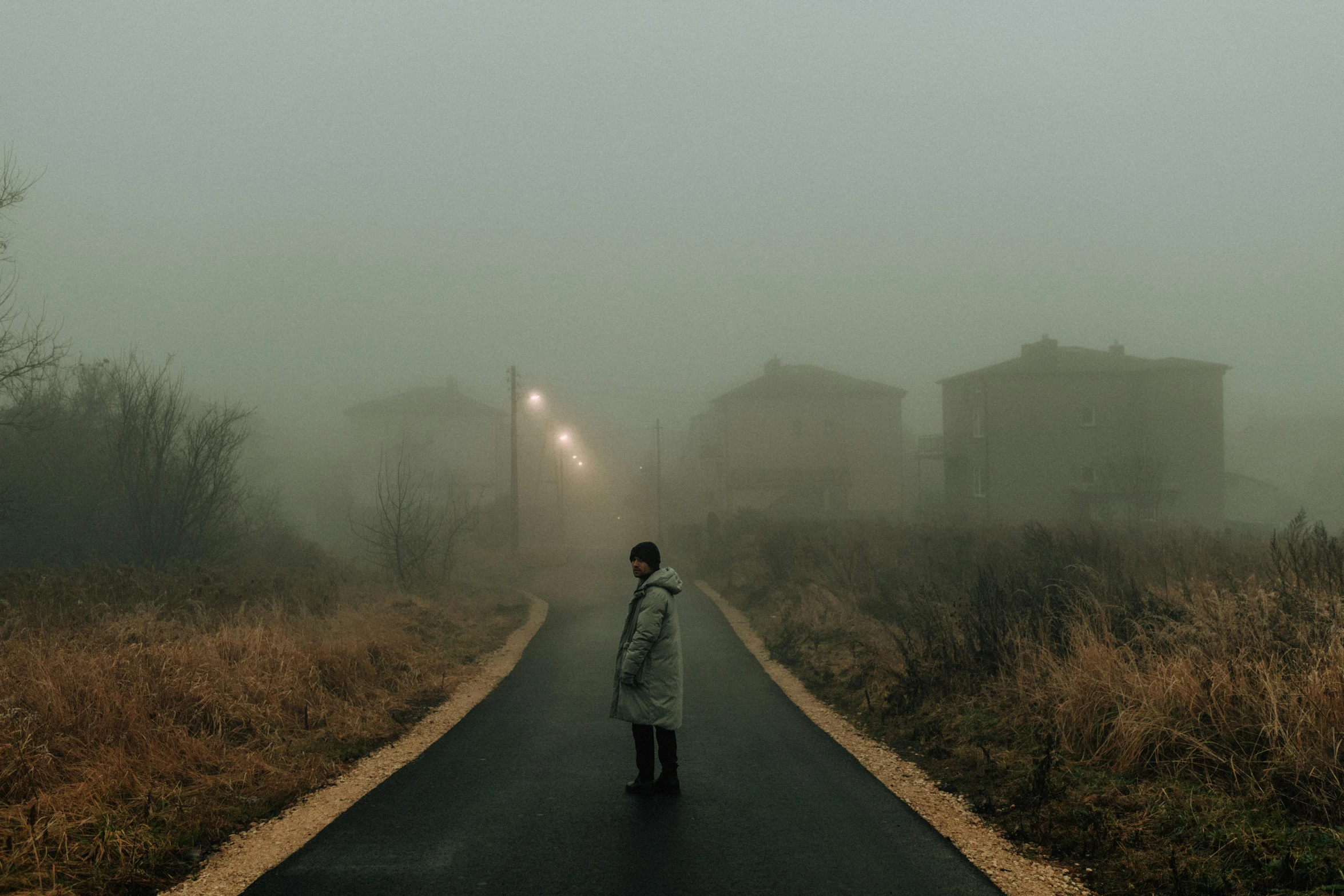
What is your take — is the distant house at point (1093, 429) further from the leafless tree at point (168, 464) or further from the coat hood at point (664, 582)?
the coat hood at point (664, 582)

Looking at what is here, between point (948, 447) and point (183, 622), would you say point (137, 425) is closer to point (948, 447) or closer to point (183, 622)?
point (183, 622)

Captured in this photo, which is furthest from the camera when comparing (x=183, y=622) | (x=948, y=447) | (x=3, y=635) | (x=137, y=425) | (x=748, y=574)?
(x=948, y=447)

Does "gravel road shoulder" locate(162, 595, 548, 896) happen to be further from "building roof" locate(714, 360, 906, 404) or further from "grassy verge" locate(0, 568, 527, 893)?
"building roof" locate(714, 360, 906, 404)

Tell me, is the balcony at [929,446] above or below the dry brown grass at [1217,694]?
above

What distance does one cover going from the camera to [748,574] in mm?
23062

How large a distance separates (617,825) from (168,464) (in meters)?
17.9

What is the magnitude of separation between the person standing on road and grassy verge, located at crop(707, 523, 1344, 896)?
2070mm

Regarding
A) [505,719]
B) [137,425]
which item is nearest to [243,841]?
[505,719]

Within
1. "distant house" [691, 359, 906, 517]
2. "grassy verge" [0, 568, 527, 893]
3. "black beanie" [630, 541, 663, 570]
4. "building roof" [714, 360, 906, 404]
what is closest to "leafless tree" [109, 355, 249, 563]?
"grassy verge" [0, 568, 527, 893]

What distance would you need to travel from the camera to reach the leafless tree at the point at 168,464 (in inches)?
735

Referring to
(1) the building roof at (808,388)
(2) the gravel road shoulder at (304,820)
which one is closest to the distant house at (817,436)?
(1) the building roof at (808,388)

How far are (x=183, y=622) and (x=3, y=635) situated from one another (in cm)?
175

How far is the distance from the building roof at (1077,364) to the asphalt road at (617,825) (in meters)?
41.3

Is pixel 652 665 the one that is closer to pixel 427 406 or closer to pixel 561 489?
pixel 561 489
